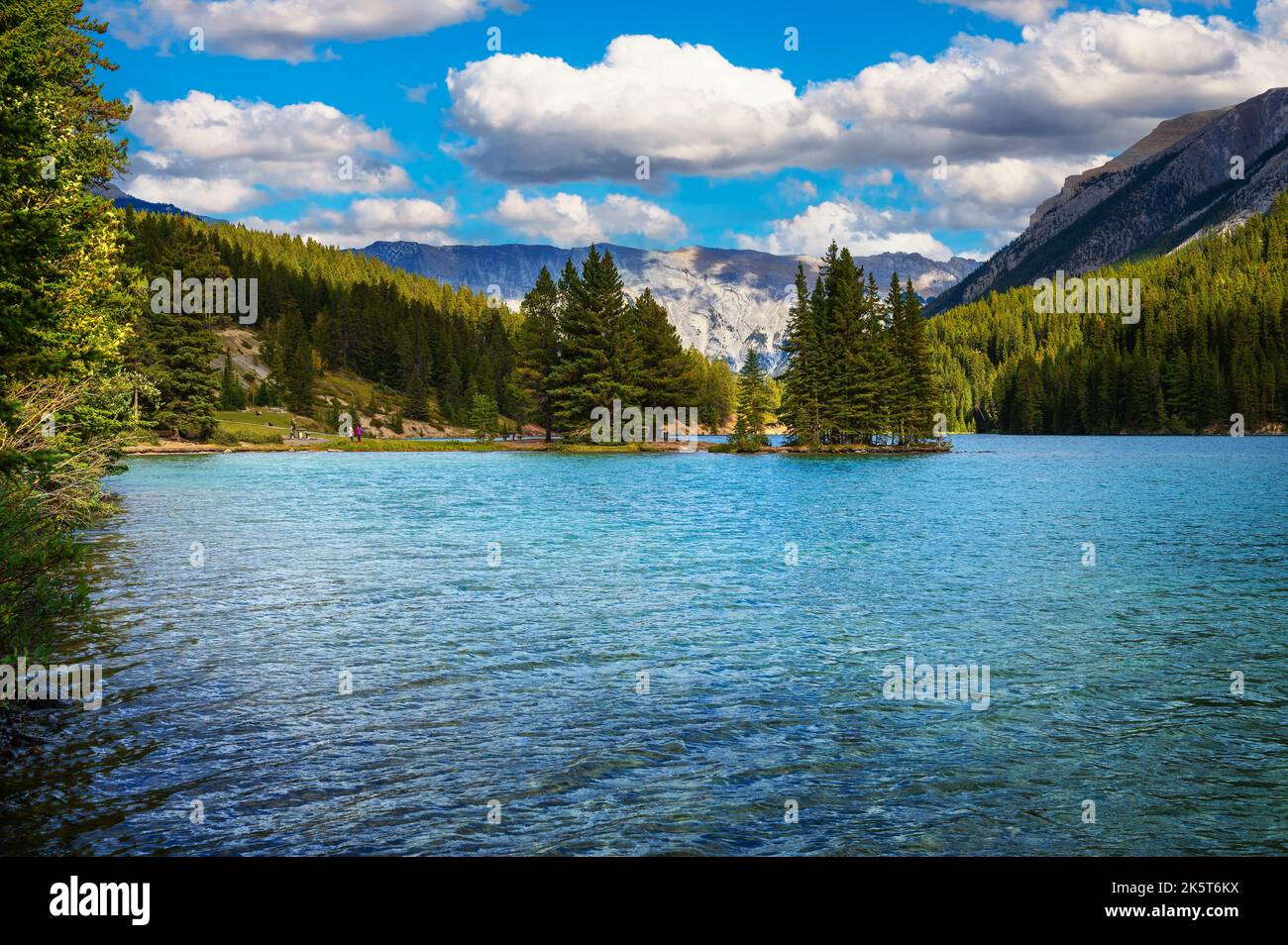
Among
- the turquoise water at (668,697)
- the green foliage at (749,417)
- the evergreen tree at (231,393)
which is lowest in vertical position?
the turquoise water at (668,697)

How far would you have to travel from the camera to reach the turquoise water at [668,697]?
11594 millimetres

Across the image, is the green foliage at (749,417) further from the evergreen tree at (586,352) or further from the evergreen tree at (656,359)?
the evergreen tree at (586,352)

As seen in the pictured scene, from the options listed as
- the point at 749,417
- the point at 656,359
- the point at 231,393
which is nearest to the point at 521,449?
the point at 656,359

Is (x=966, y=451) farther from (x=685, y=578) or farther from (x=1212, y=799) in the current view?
(x=1212, y=799)

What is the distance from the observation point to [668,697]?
17.2m

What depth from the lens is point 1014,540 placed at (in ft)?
129

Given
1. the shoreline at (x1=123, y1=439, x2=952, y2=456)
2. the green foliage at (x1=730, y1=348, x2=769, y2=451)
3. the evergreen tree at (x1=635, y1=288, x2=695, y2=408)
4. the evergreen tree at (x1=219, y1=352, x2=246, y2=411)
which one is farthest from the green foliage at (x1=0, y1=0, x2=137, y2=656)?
the evergreen tree at (x1=219, y1=352, x2=246, y2=411)

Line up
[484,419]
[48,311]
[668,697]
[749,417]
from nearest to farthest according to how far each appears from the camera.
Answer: [48,311]
[668,697]
[749,417]
[484,419]

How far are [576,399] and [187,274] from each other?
51200 millimetres

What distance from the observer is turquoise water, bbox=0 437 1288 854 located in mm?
11594

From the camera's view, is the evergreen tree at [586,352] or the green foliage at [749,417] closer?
the evergreen tree at [586,352]

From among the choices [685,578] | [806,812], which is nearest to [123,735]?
[806,812]

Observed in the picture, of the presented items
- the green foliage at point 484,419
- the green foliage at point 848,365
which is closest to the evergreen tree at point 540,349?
the green foliage at point 484,419

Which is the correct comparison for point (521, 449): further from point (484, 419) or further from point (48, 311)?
point (48, 311)
